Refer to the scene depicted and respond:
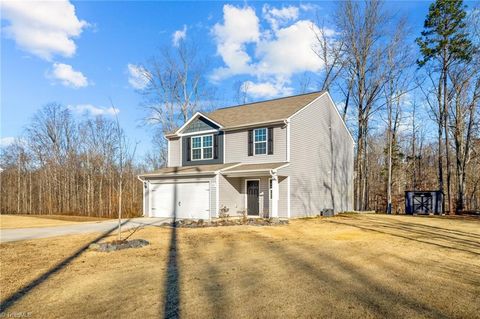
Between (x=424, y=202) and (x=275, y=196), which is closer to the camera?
(x=275, y=196)

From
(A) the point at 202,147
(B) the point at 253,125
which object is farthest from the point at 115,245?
(A) the point at 202,147

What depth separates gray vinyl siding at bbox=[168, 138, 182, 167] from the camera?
73.1ft

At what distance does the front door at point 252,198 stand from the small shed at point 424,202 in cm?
1048

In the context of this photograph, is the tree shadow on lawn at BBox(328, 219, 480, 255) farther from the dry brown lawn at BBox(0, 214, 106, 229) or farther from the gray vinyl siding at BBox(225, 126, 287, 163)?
the dry brown lawn at BBox(0, 214, 106, 229)

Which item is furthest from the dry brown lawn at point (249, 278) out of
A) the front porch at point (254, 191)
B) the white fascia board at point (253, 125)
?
the white fascia board at point (253, 125)

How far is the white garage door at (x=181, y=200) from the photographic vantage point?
58.0 ft

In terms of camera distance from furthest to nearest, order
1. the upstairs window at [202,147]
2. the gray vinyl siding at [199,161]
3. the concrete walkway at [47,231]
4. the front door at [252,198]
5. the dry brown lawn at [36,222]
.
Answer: the upstairs window at [202,147], the gray vinyl siding at [199,161], the front door at [252,198], the dry brown lawn at [36,222], the concrete walkway at [47,231]

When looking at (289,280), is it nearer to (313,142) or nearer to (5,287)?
(5,287)

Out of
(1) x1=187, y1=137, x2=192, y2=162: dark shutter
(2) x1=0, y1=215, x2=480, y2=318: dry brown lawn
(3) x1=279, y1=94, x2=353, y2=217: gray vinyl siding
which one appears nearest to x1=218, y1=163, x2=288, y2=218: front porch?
(3) x1=279, y1=94, x2=353, y2=217: gray vinyl siding

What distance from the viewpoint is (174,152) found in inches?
888

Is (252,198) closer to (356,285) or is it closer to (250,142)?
(250,142)

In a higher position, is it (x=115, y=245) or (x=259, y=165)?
(x=259, y=165)

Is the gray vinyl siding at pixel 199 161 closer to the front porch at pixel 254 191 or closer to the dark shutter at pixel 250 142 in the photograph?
the dark shutter at pixel 250 142

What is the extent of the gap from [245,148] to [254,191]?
2.55m
